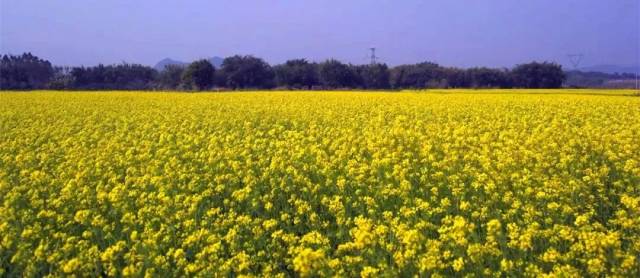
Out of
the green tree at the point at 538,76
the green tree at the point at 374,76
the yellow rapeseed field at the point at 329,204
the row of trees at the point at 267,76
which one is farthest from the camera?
the green tree at the point at 374,76

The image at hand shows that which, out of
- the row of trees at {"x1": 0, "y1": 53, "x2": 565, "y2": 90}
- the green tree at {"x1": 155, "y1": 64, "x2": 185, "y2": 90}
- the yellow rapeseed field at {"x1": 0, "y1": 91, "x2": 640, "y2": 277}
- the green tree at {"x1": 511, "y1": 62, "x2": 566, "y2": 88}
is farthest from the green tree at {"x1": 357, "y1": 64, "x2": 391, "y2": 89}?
the yellow rapeseed field at {"x1": 0, "y1": 91, "x2": 640, "y2": 277}

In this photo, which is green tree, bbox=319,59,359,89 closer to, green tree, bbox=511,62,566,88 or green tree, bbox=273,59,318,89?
green tree, bbox=273,59,318,89

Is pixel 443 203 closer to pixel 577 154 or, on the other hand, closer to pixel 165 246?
pixel 165 246

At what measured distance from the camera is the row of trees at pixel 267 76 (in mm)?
52094

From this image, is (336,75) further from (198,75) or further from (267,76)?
(198,75)

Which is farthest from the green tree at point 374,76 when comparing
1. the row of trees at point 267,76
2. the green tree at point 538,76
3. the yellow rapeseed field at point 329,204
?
the yellow rapeseed field at point 329,204

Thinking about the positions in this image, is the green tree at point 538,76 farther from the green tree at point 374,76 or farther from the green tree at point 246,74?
the green tree at point 246,74

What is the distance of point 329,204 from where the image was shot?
20.2ft

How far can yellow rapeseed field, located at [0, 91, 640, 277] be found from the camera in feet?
14.5

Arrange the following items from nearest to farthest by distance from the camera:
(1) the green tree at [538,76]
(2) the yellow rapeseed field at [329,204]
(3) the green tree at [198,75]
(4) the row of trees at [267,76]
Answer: (2) the yellow rapeseed field at [329,204] < (3) the green tree at [198,75] < (4) the row of trees at [267,76] < (1) the green tree at [538,76]

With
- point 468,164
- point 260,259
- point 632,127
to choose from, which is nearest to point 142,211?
point 260,259

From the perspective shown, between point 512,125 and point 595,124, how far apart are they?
197cm

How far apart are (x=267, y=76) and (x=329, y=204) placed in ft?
171

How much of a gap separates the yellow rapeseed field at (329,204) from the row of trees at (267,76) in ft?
135
